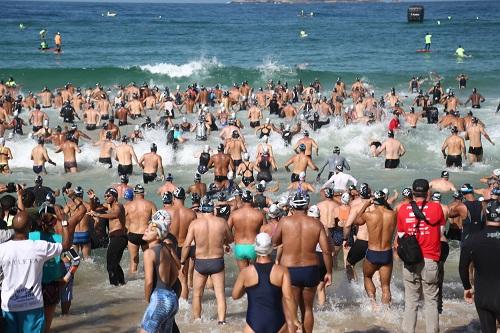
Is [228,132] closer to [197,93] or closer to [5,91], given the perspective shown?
[197,93]

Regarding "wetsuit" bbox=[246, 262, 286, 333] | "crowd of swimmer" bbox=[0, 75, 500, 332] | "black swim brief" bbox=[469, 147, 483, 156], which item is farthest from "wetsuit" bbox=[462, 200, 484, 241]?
"black swim brief" bbox=[469, 147, 483, 156]

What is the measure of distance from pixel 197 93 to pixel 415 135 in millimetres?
9011

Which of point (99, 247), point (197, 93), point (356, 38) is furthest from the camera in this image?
point (356, 38)

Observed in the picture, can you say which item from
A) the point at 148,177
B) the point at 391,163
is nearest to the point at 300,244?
the point at 148,177

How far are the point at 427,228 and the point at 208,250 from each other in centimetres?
240

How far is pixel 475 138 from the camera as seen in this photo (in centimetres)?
1747

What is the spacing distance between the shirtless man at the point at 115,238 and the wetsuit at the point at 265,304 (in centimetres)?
430

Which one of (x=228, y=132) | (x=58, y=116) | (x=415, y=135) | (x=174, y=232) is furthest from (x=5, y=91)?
(x=174, y=232)

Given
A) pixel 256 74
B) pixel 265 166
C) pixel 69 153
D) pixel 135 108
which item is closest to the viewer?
pixel 265 166

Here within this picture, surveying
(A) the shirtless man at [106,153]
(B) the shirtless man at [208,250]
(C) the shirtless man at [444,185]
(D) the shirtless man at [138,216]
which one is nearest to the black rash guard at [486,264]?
(B) the shirtless man at [208,250]

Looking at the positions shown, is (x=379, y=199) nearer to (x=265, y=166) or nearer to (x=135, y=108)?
(x=265, y=166)

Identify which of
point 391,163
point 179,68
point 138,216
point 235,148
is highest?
point 179,68

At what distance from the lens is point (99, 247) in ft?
35.3

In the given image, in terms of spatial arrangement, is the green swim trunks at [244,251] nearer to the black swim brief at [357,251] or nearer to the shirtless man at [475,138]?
the black swim brief at [357,251]
